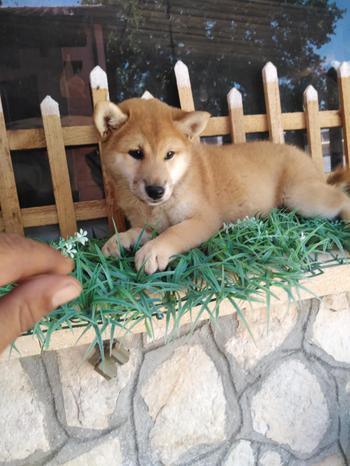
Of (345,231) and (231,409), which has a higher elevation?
(345,231)

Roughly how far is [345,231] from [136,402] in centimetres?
114

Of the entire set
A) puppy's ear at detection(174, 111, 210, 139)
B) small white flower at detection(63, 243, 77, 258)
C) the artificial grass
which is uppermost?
puppy's ear at detection(174, 111, 210, 139)

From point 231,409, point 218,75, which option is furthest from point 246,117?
point 231,409

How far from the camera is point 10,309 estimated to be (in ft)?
1.52

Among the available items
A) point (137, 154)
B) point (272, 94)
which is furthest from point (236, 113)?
point (137, 154)

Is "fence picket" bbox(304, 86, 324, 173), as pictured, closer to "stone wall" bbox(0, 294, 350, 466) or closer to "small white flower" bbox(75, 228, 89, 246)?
"stone wall" bbox(0, 294, 350, 466)

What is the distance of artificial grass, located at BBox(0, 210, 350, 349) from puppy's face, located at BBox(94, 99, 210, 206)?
0.96ft

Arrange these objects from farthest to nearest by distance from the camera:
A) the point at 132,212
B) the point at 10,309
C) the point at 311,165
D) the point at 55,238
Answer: the point at 55,238
the point at 311,165
the point at 132,212
the point at 10,309

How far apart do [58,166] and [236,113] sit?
1066 millimetres

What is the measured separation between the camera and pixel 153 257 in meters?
1.33

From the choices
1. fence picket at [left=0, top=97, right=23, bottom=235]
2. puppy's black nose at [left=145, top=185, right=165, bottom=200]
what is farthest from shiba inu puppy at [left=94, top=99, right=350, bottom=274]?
fence picket at [left=0, top=97, right=23, bottom=235]

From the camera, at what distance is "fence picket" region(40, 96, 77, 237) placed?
1946 millimetres

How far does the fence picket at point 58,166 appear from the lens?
6.39ft

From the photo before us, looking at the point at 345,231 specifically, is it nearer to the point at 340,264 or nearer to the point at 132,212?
the point at 340,264
